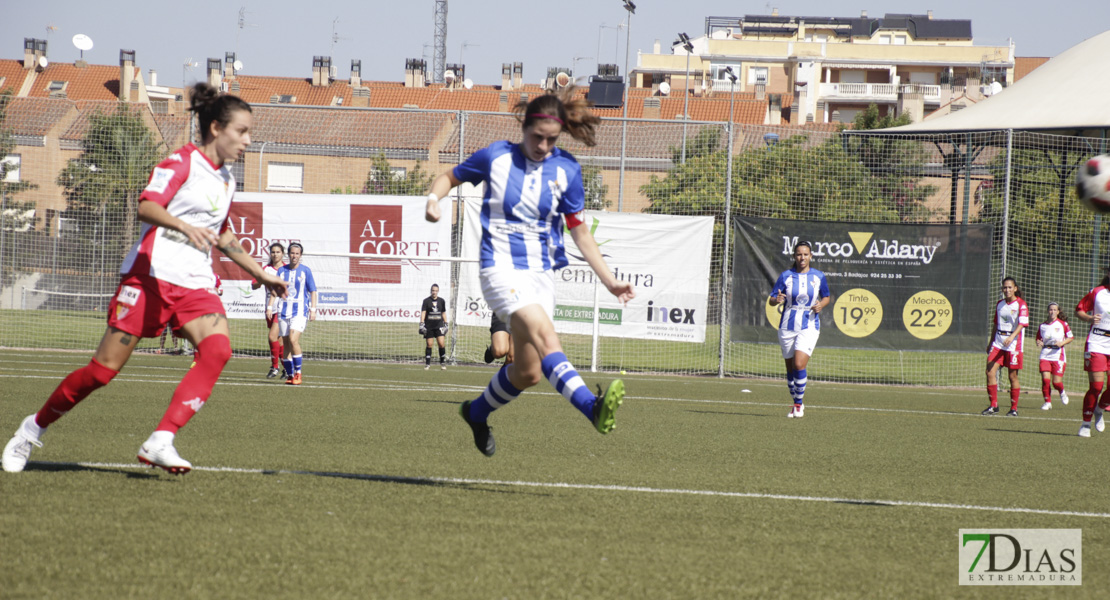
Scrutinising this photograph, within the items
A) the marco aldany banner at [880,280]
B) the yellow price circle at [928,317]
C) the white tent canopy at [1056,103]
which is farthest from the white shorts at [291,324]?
the white tent canopy at [1056,103]

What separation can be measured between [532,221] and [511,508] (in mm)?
1691

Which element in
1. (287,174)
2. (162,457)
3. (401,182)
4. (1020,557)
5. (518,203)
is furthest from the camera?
(287,174)

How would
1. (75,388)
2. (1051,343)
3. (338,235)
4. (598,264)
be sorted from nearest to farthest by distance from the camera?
1. (75,388)
2. (598,264)
3. (1051,343)
4. (338,235)

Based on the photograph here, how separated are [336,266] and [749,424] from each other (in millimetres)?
11763

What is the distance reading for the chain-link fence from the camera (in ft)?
69.9

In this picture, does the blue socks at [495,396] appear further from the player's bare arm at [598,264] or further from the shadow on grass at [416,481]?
the player's bare arm at [598,264]

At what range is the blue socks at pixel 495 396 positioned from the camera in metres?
6.06

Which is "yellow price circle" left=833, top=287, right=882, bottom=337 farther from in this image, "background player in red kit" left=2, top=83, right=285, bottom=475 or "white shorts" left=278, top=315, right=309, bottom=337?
"background player in red kit" left=2, top=83, right=285, bottom=475

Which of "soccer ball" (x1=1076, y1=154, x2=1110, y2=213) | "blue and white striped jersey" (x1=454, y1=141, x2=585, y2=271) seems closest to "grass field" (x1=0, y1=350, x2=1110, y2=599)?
"blue and white striped jersey" (x1=454, y1=141, x2=585, y2=271)

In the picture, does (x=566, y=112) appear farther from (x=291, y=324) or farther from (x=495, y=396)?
(x=291, y=324)

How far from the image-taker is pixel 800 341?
1356cm

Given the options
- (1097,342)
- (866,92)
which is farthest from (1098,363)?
(866,92)

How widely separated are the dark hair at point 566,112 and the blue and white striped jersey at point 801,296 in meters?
8.09

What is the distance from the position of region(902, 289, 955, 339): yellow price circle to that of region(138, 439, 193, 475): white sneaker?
684 inches
